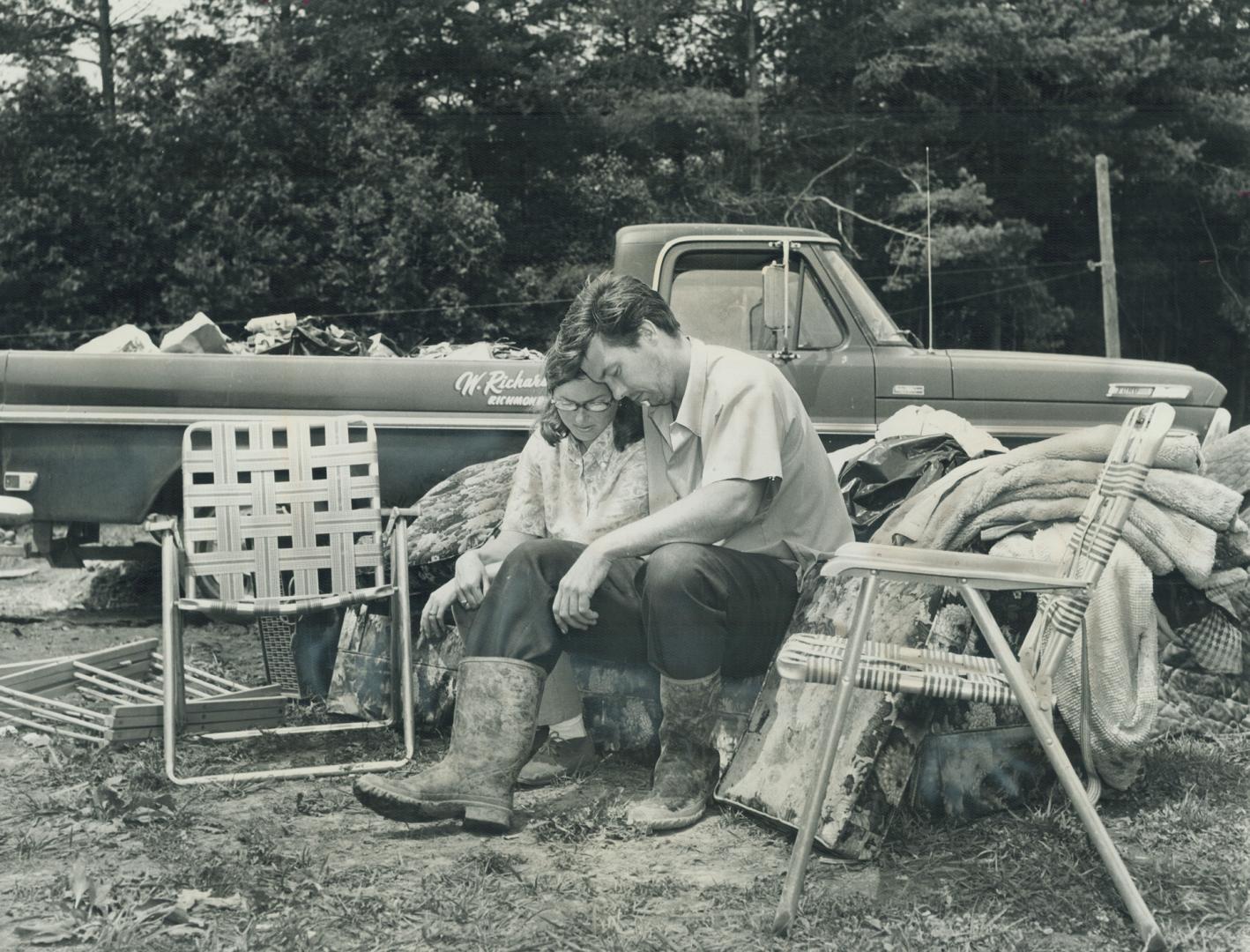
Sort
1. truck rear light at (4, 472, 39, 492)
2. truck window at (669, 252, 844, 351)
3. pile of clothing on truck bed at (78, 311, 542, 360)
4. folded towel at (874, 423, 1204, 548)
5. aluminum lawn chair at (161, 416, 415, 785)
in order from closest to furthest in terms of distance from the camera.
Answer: folded towel at (874, 423, 1204, 548) < aluminum lawn chair at (161, 416, 415, 785) < truck rear light at (4, 472, 39, 492) < truck window at (669, 252, 844, 351) < pile of clothing on truck bed at (78, 311, 542, 360)

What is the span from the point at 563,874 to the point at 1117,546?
1683mm

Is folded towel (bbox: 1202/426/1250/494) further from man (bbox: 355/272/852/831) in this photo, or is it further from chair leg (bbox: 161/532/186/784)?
chair leg (bbox: 161/532/186/784)

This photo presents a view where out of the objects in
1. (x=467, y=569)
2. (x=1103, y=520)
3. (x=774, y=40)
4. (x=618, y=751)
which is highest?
(x=774, y=40)

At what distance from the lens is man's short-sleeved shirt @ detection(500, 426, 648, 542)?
141 inches

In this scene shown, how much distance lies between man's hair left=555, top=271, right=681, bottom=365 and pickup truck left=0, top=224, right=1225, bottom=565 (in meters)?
2.48

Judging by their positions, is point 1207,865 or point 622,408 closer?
point 1207,865

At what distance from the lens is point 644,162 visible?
18922mm

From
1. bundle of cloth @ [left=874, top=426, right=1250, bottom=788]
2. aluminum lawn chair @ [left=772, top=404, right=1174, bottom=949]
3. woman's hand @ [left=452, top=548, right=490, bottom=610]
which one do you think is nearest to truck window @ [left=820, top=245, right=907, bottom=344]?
bundle of cloth @ [left=874, top=426, right=1250, bottom=788]

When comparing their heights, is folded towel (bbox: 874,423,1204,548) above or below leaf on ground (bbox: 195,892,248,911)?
above

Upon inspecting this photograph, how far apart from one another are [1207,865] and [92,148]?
54.2 ft

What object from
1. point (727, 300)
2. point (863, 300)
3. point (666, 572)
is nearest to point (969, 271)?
point (863, 300)

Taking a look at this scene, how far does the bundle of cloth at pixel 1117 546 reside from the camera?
11.0 ft

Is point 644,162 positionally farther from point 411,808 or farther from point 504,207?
point 411,808

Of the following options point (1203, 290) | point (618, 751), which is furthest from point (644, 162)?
point (618, 751)
